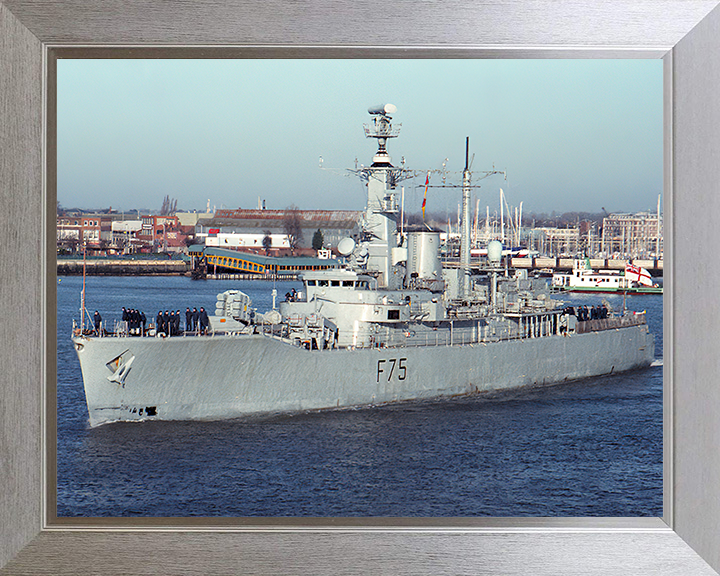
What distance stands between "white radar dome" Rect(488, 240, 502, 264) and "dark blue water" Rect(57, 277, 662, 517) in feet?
9.45

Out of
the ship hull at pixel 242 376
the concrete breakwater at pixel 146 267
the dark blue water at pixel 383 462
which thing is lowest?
the dark blue water at pixel 383 462

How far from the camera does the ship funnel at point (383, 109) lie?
13.5 metres

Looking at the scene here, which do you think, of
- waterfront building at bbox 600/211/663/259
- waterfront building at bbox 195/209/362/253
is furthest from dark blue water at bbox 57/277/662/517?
waterfront building at bbox 195/209/362/253

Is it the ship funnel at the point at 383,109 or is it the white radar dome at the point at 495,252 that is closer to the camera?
the ship funnel at the point at 383,109

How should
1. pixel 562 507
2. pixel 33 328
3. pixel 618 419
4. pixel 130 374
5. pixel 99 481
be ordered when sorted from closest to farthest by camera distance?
pixel 33 328
pixel 562 507
pixel 99 481
pixel 130 374
pixel 618 419

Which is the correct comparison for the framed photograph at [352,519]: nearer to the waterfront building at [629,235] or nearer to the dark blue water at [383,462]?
the dark blue water at [383,462]

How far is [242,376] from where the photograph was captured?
36.8 feet

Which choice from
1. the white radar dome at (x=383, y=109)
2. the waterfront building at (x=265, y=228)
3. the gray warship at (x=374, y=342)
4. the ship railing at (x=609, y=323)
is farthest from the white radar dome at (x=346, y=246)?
the ship railing at (x=609, y=323)

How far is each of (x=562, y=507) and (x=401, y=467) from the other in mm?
2134

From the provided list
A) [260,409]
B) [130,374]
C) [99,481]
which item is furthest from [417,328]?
[99,481]

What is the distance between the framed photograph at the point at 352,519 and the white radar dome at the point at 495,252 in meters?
11.3

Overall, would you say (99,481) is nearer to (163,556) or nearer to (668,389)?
(163,556)

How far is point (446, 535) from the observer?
380 centimetres

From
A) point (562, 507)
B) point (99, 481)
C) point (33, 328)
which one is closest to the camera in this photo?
point (33, 328)
